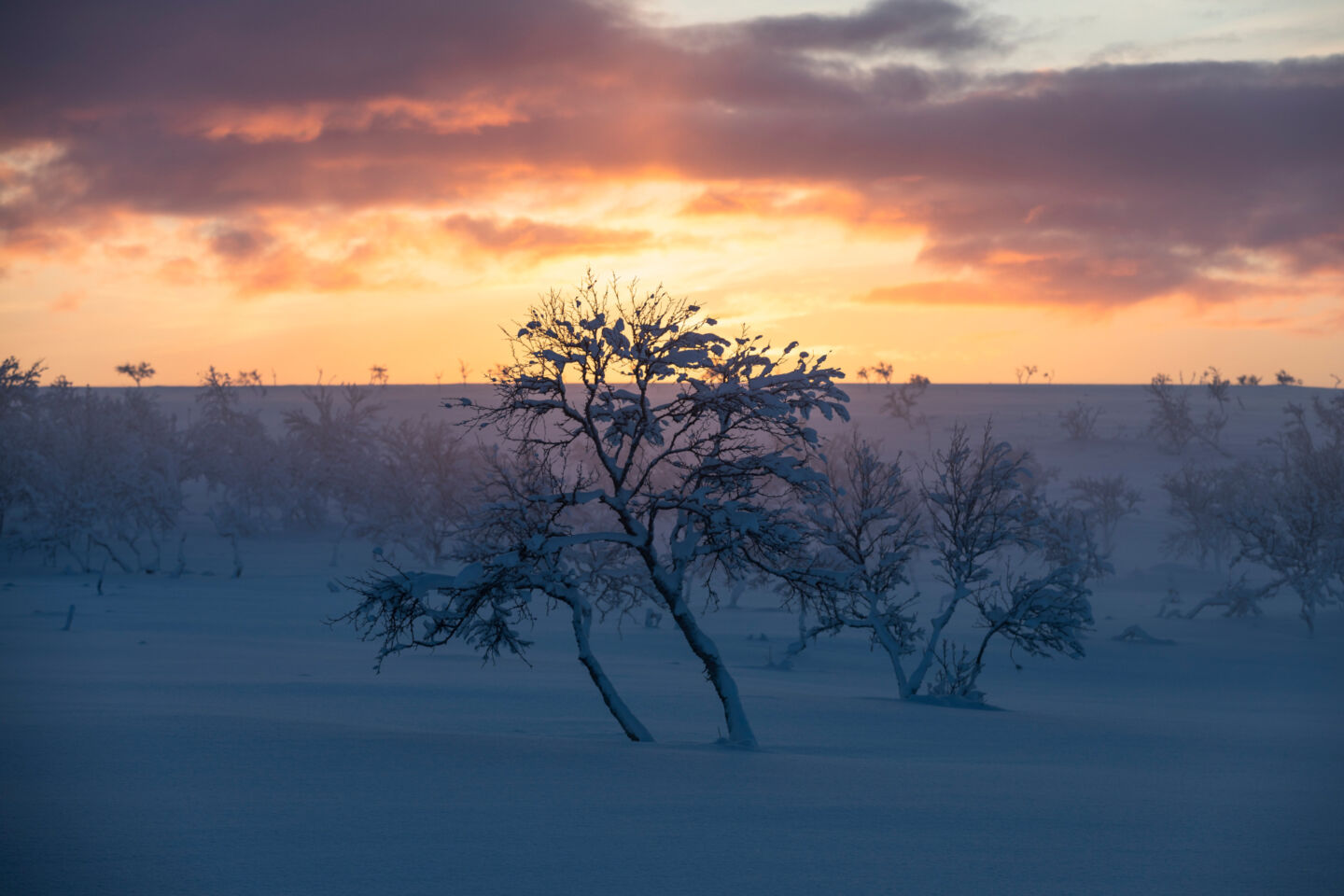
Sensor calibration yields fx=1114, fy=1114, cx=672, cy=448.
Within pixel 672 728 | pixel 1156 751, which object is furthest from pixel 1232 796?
pixel 672 728

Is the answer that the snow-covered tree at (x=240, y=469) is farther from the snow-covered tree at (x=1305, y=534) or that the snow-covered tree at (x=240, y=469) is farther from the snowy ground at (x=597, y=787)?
the snow-covered tree at (x=1305, y=534)

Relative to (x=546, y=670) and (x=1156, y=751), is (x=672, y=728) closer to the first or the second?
(x=1156, y=751)

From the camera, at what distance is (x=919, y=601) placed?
52.7 metres

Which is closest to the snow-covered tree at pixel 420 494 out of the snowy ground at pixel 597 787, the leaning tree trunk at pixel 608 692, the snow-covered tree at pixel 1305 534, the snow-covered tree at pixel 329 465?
the snow-covered tree at pixel 329 465

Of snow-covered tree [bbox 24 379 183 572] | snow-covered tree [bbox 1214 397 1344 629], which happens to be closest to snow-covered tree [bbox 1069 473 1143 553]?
snow-covered tree [bbox 1214 397 1344 629]

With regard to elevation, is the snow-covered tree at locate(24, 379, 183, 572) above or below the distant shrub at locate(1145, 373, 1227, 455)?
below

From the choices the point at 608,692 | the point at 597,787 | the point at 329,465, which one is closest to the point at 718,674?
the point at 608,692

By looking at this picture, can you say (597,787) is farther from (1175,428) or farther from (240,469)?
(1175,428)

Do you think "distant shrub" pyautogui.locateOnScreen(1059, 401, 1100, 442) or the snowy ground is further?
"distant shrub" pyautogui.locateOnScreen(1059, 401, 1100, 442)

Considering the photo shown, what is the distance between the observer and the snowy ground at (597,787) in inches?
310

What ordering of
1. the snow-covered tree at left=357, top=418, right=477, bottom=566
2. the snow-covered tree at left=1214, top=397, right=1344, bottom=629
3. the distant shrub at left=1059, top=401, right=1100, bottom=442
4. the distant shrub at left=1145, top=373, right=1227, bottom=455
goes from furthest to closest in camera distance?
the distant shrub at left=1059, top=401, right=1100, bottom=442 → the distant shrub at left=1145, top=373, right=1227, bottom=455 → the snow-covered tree at left=357, top=418, right=477, bottom=566 → the snow-covered tree at left=1214, top=397, right=1344, bottom=629

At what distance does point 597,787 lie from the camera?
415 inches

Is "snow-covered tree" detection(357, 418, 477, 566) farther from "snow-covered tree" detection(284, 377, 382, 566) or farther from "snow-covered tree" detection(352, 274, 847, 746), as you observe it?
"snow-covered tree" detection(352, 274, 847, 746)

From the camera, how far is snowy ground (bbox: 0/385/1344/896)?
25.8 feet
